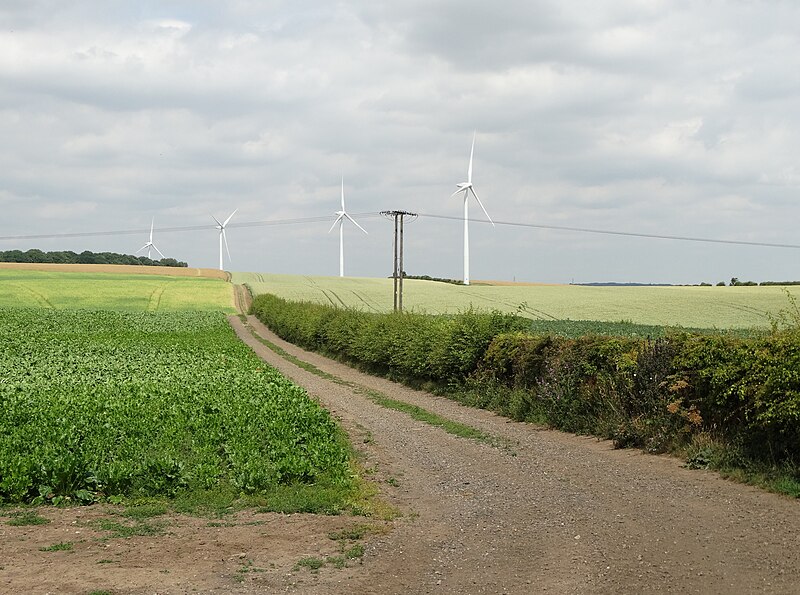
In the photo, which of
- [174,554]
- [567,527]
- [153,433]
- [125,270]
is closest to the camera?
[174,554]

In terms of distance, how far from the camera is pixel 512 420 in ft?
74.1

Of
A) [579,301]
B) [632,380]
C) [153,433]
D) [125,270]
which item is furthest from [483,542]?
[125,270]

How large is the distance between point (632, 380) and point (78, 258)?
6866 inches

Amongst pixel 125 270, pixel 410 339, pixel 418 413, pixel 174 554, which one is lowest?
pixel 418 413

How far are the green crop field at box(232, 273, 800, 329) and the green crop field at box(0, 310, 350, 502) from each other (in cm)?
3306

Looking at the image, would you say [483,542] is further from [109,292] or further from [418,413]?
[109,292]

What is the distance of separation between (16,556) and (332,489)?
4.82 meters

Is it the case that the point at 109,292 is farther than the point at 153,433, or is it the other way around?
the point at 109,292

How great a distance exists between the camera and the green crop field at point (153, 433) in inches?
515

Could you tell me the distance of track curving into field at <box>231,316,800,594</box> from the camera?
869 centimetres

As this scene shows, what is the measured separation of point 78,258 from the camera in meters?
178

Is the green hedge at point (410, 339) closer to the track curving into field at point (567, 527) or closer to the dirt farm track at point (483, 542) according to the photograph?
the track curving into field at point (567, 527)

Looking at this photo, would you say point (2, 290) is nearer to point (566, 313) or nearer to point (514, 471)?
point (566, 313)

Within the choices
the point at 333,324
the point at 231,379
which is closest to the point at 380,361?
the point at 333,324
